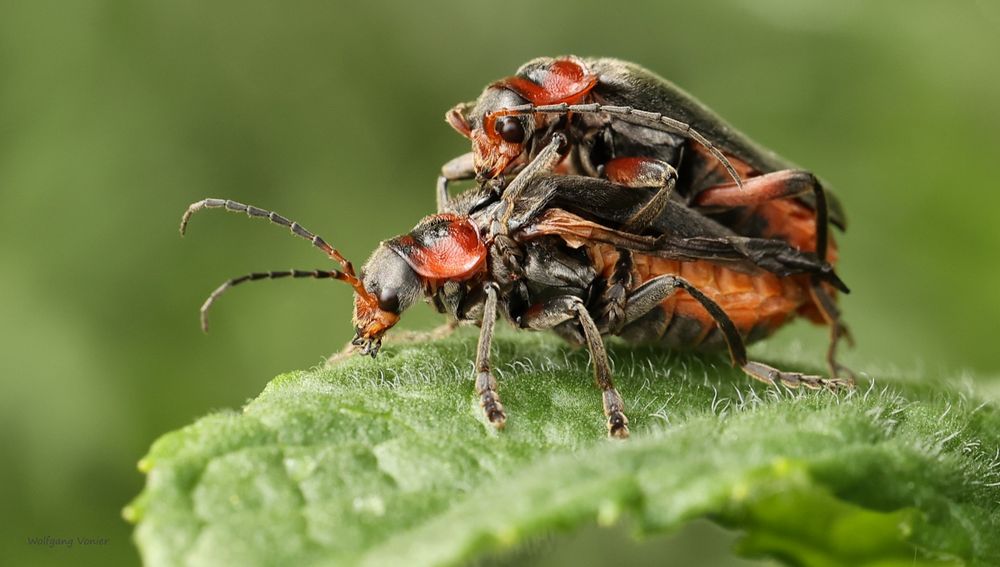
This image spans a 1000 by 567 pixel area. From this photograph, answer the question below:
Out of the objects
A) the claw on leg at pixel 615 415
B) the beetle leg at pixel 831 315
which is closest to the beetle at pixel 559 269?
the beetle leg at pixel 831 315

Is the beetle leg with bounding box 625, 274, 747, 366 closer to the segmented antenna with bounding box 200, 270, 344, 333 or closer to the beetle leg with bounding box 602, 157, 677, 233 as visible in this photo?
the beetle leg with bounding box 602, 157, 677, 233

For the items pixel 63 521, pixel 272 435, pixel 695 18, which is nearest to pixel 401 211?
pixel 695 18

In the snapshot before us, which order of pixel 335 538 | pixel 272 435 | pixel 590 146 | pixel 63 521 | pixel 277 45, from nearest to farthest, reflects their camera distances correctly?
pixel 335 538 → pixel 272 435 → pixel 590 146 → pixel 63 521 → pixel 277 45

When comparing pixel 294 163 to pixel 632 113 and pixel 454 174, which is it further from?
pixel 632 113

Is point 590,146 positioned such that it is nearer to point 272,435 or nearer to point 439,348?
point 439,348

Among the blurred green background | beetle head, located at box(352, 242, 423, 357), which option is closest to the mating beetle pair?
beetle head, located at box(352, 242, 423, 357)

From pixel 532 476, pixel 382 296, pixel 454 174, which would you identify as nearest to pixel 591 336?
pixel 382 296
